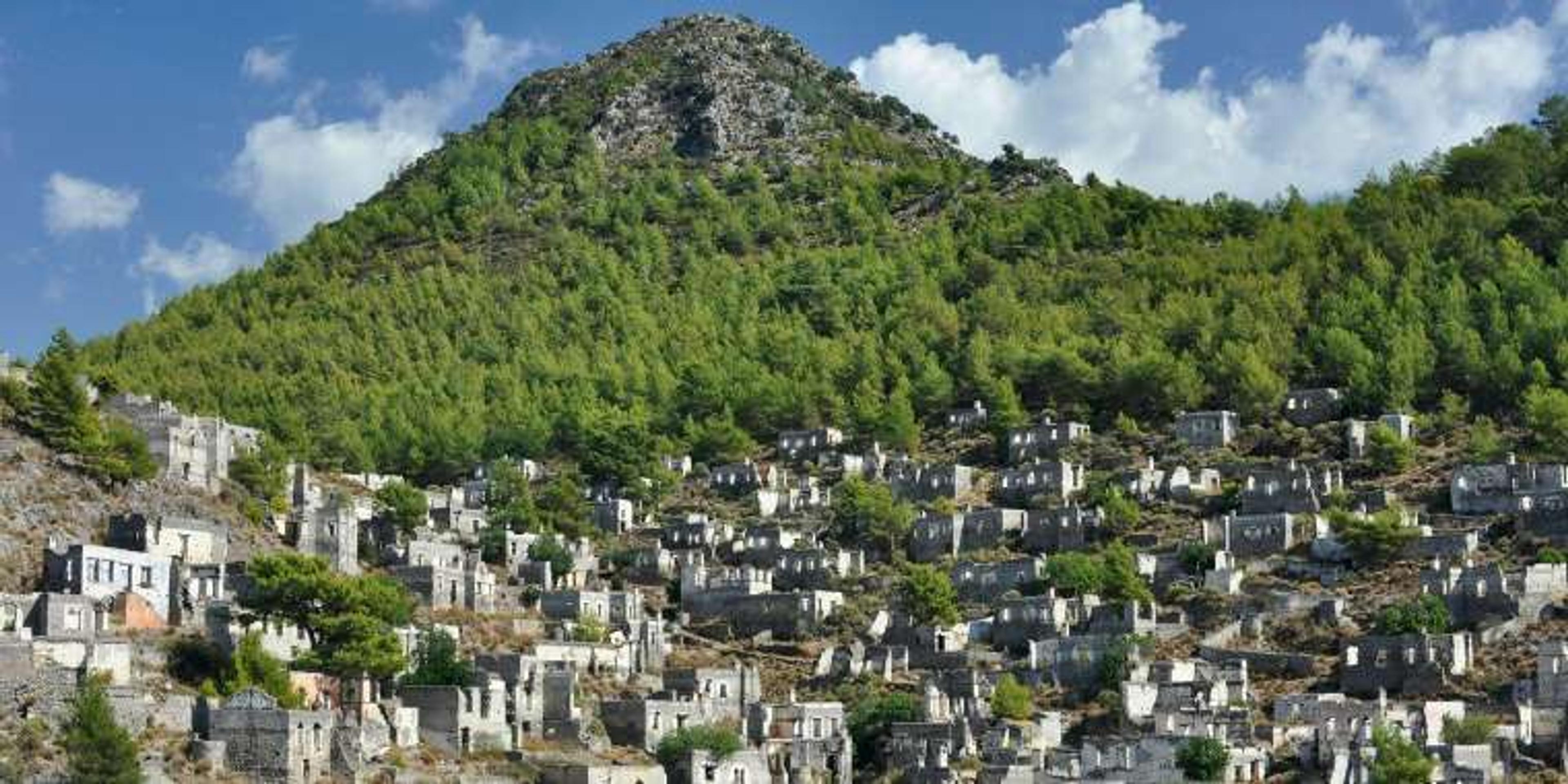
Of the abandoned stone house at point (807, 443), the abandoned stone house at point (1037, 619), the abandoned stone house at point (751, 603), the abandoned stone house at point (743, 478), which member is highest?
the abandoned stone house at point (807, 443)

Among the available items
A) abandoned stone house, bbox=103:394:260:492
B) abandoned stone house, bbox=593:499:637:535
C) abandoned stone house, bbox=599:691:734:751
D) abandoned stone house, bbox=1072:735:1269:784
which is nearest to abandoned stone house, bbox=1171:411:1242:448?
abandoned stone house, bbox=593:499:637:535

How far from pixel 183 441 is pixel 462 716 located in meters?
16.6

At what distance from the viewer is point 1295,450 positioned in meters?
82.7

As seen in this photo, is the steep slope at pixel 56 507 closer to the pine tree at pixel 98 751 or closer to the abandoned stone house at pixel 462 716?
the pine tree at pixel 98 751

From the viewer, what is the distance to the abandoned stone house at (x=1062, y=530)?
249 ft

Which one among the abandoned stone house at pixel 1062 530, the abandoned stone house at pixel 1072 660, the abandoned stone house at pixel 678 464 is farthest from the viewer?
the abandoned stone house at pixel 678 464

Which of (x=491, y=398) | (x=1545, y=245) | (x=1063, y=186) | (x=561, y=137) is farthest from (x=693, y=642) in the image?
(x=561, y=137)

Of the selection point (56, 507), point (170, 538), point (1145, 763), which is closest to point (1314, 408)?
point (1145, 763)

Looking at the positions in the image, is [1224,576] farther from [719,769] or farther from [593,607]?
[719,769]

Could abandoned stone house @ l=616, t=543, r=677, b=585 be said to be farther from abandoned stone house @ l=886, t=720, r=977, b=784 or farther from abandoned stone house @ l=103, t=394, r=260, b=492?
abandoned stone house @ l=886, t=720, r=977, b=784

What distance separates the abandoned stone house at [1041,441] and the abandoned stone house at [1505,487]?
14792 mm

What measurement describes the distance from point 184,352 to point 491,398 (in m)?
13.4

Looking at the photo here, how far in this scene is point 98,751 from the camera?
158ft

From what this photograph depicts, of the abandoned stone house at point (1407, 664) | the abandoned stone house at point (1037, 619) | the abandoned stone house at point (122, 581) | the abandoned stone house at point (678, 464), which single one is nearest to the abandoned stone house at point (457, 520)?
the abandoned stone house at point (678, 464)
